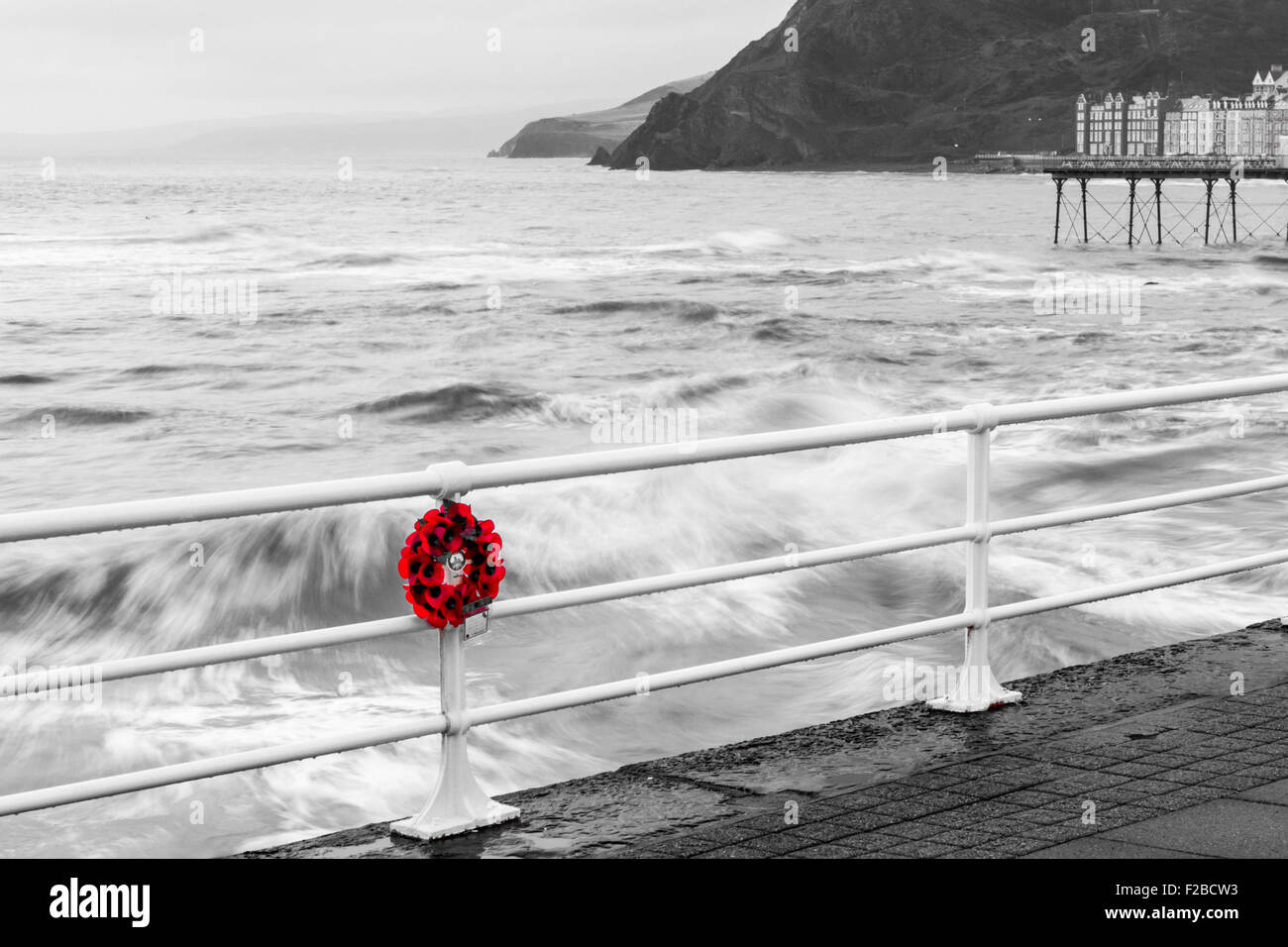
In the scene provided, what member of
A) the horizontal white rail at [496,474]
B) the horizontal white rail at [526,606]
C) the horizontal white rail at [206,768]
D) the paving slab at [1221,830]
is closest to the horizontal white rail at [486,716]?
the horizontal white rail at [206,768]

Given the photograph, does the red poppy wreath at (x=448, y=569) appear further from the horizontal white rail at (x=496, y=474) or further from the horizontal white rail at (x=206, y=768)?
the horizontal white rail at (x=206, y=768)

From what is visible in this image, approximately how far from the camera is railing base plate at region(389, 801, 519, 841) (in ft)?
15.5

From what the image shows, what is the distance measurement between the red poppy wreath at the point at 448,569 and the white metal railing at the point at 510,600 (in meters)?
0.06

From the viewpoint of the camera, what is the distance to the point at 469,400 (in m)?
38.5

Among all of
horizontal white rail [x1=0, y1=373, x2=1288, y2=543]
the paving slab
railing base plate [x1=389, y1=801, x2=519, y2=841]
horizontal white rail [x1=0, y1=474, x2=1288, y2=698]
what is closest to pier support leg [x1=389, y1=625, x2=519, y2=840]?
railing base plate [x1=389, y1=801, x2=519, y2=841]

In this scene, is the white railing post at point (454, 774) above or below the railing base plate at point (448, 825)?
above

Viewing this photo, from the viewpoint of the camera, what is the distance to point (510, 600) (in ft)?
15.5

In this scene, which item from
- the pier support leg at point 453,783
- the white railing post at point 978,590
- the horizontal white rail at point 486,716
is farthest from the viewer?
the white railing post at point 978,590

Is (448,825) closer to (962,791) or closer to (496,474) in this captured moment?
(496,474)

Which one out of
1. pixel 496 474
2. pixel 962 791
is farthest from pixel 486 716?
pixel 962 791

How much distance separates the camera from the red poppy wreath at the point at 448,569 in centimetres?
459

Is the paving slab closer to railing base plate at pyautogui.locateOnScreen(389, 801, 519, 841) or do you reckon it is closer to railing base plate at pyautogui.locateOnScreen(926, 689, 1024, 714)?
railing base plate at pyautogui.locateOnScreen(926, 689, 1024, 714)

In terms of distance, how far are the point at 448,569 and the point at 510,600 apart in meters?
0.23
